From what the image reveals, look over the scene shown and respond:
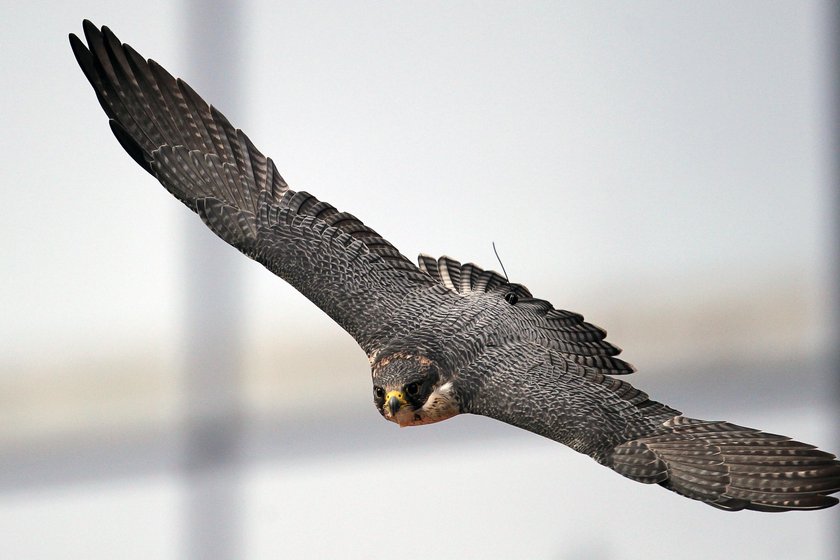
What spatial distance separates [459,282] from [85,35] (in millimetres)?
2193

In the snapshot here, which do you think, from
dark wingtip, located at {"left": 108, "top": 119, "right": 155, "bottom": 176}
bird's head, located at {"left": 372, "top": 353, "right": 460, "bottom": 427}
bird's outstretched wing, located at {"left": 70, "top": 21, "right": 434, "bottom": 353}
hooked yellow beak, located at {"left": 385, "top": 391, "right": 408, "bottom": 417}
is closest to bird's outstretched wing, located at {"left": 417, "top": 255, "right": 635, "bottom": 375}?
bird's outstretched wing, located at {"left": 70, "top": 21, "right": 434, "bottom": 353}

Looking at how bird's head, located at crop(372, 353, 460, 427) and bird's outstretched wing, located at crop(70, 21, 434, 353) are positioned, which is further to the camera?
bird's outstretched wing, located at crop(70, 21, 434, 353)

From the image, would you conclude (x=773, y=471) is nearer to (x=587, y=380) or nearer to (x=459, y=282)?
(x=587, y=380)

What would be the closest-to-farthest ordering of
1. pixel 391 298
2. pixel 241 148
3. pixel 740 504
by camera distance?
pixel 740 504
pixel 391 298
pixel 241 148

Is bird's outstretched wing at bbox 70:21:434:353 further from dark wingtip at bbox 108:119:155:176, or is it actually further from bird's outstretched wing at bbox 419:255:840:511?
bird's outstretched wing at bbox 419:255:840:511

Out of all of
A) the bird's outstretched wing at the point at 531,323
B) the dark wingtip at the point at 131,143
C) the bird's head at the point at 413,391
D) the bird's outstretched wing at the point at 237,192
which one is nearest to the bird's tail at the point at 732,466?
the bird's outstretched wing at the point at 531,323

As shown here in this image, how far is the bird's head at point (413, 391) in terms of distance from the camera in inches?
232

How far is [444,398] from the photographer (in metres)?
5.99

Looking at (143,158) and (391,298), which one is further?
(143,158)

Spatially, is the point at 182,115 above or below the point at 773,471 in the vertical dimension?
above

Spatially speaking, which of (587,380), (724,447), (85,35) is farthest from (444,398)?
(85,35)

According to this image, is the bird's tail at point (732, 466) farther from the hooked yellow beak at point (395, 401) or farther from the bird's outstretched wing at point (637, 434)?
the hooked yellow beak at point (395, 401)

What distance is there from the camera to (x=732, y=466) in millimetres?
6070

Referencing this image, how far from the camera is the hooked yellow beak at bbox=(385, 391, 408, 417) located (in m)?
5.88
